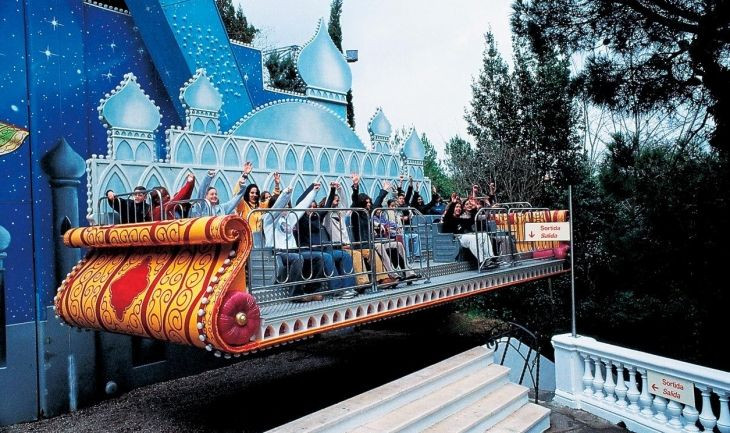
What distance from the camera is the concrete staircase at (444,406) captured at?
4555 mm

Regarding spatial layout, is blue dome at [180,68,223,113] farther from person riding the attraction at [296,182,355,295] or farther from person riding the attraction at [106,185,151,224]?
person riding the attraction at [296,182,355,295]

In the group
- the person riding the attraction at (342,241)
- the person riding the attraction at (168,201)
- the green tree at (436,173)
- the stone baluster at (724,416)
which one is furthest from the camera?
the green tree at (436,173)

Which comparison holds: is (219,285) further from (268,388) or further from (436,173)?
(436,173)

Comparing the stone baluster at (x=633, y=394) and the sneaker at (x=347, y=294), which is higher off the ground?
the sneaker at (x=347, y=294)

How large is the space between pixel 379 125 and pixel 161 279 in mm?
6775

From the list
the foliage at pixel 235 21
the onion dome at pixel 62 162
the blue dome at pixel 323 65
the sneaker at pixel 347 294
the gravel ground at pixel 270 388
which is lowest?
the gravel ground at pixel 270 388

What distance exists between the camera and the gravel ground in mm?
5859

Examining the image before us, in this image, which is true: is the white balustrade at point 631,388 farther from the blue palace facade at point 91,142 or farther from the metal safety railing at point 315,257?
the blue palace facade at point 91,142

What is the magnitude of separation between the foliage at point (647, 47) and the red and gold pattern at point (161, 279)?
4.60 m

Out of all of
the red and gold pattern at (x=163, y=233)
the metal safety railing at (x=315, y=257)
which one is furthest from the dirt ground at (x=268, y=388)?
the red and gold pattern at (x=163, y=233)

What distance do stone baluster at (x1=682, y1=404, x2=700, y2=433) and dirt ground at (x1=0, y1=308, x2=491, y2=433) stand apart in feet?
13.3

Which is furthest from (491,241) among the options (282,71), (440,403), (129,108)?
(282,71)

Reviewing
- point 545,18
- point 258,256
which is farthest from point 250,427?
point 545,18

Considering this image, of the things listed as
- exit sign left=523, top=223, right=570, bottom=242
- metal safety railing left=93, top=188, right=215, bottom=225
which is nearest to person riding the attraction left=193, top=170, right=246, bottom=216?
metal safety railing left=93, top=188, right=215, bottom=225
